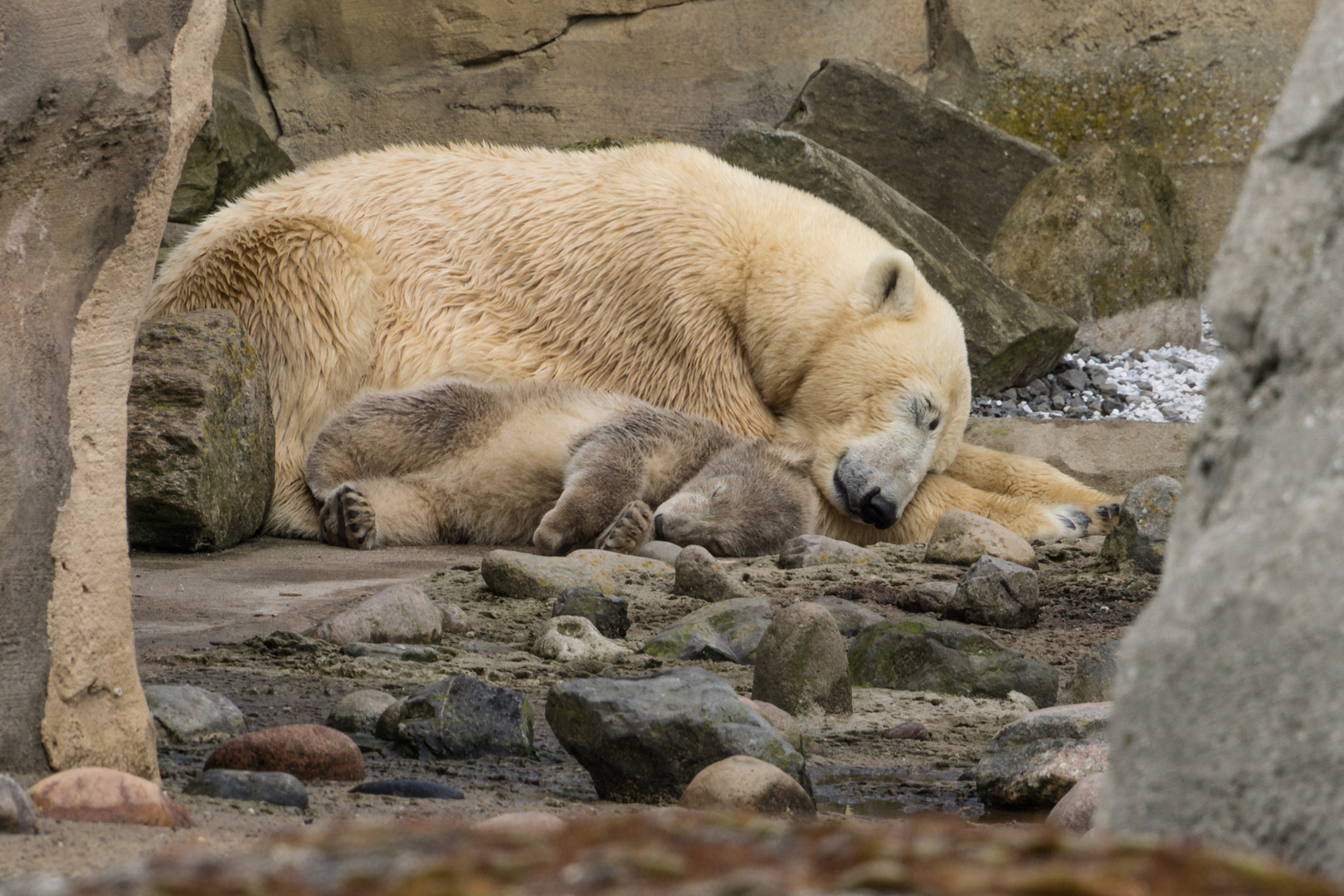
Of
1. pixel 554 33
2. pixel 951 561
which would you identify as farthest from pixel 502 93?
pixel 951 561

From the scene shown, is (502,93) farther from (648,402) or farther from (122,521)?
(122,521)

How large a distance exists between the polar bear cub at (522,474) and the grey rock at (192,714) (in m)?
2.33

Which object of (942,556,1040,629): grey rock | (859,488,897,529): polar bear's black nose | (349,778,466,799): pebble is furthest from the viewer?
A: (859,488,897,529): polar bear's black nose

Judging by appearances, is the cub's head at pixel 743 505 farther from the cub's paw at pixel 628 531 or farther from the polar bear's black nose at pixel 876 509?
the polar bear's black nose at pixel 876 509

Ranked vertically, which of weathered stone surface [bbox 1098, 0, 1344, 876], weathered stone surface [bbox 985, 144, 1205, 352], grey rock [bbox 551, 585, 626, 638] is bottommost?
grey rock [bbox 551, 585, 626, 638]

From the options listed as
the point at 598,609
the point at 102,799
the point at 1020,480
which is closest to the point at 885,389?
the point at 1020,480

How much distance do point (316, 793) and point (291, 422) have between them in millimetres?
3598

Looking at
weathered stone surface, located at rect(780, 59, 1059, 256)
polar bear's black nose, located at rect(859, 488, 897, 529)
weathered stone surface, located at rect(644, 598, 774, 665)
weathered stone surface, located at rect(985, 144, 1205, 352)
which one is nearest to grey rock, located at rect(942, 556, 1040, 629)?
weathered stone surface, located at rect(644, 598, 774, 665)

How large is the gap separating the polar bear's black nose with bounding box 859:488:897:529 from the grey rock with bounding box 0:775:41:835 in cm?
424

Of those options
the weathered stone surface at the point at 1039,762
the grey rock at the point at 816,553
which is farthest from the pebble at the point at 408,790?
the grey rock at the point at 816,553

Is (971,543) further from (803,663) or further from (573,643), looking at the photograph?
(803,663)

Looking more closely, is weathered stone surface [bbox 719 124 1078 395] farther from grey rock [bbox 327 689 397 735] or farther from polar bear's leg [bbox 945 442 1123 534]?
grey rock [bbox 327 689 397 735]

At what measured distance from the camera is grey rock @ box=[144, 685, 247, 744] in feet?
7.34

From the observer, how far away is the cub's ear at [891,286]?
5699 mm
